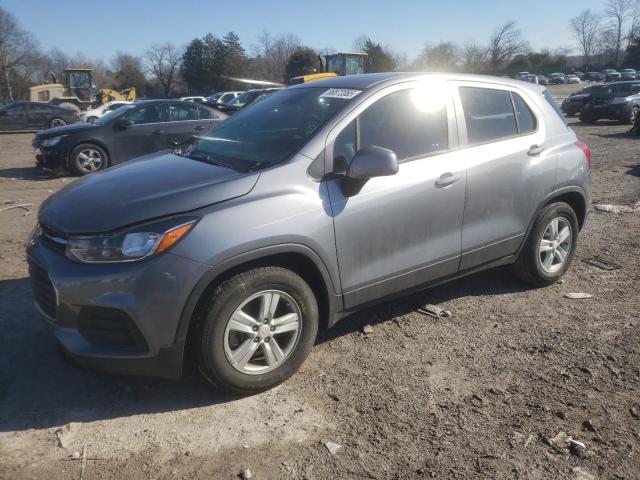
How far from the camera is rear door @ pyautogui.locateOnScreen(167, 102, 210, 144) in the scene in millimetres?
10828

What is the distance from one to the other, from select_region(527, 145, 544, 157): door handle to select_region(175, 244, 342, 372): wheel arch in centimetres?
211

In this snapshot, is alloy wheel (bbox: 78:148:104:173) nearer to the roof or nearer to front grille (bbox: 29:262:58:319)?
the roof

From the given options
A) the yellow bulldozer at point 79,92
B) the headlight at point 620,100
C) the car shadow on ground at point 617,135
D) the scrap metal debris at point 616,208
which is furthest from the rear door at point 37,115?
the scrap metal debris at point 616,208

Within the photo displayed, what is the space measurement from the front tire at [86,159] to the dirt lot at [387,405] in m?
6.70

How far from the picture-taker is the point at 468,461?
2604 mm

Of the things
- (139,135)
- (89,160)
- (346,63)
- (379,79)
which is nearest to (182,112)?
(139,135)

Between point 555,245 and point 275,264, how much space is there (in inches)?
109

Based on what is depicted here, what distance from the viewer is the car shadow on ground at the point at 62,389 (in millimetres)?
3033

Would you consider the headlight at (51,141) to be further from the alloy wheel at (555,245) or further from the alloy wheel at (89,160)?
the alloy wheel at (555,245)

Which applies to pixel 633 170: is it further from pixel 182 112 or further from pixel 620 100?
pixel 620 100

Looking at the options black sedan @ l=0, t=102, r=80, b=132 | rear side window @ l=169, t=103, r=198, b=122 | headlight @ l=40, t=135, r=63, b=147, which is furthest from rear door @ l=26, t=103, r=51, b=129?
rear side window @ l=169, t=103, r=198, b=122

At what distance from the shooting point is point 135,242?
276 cm

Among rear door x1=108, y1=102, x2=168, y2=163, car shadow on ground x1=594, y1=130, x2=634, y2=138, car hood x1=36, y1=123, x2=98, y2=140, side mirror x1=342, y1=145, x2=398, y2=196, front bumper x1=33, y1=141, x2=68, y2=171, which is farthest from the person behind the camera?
car shadow on ground x1=594, y1=130, x2=634, y2=138

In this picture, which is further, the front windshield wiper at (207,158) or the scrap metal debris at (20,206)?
the scrap metal debris at (20,206)
